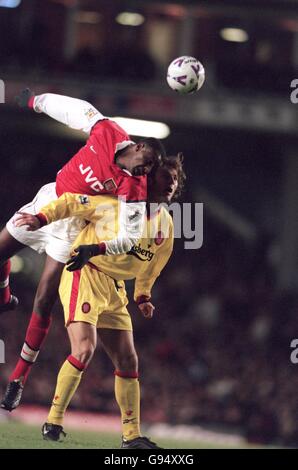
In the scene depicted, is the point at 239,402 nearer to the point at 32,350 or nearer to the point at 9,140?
the point at 9,140

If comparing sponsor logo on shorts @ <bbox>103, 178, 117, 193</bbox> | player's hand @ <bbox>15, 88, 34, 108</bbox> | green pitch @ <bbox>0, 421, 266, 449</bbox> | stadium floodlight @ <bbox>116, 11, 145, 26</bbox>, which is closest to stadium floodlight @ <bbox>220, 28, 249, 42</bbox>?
stadium floodlight @ <bbox>116, 11, 145, 26</bbox>

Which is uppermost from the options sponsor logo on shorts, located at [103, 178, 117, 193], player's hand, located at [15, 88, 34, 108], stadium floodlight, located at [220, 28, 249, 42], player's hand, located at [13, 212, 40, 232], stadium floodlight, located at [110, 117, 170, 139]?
stadium floodlight, located at [220, 28, 249, 42]

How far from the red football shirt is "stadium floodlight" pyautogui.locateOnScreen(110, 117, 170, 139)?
301 centimetres

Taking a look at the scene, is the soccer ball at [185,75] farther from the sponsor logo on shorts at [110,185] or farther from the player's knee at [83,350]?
the player's knee at [83,350]

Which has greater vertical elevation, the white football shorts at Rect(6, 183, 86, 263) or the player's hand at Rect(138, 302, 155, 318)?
the white football shorts at Rect(6, 183, 86, 263)

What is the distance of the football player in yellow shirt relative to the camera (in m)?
8.07

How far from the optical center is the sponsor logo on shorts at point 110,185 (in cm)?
838

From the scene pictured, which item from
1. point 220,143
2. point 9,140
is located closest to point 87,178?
point 9,140

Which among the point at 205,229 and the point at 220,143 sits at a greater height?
the point at 220,143

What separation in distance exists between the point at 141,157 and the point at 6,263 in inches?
51.3

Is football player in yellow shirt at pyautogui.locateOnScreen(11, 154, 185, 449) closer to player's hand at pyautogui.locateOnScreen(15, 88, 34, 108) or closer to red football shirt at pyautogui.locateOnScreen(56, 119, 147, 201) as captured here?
red football shirt at pyautogui.locateOnScreen(56, 119, 147, 201)

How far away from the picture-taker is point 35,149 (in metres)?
15.3

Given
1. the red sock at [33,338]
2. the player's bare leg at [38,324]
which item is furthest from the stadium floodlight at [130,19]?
the red sock at [33,338]

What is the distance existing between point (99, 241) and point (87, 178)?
1.74 feet
